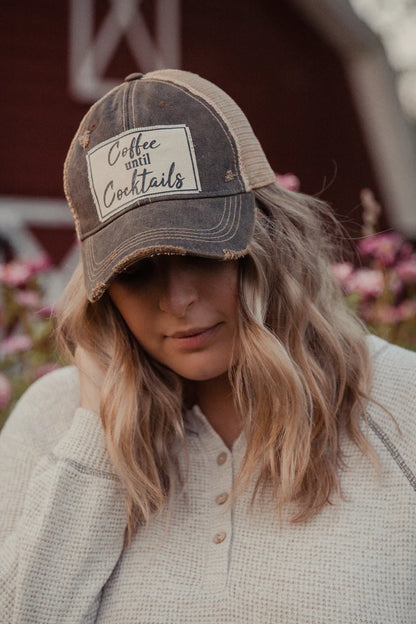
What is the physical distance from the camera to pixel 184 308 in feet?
5.59

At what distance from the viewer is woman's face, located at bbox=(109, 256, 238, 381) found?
5.59 ft

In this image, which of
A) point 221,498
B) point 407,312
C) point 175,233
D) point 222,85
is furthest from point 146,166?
point 222,85

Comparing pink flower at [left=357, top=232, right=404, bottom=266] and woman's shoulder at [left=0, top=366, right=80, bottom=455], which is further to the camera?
pink flower at [left=357, top=232, right=404, bottom=266]

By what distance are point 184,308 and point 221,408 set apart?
1.49 ft

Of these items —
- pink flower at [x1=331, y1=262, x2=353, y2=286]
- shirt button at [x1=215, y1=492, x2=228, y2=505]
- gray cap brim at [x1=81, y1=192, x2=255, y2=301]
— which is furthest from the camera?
pink flower at [x1=331, y1=262, x2=353, y2=286]

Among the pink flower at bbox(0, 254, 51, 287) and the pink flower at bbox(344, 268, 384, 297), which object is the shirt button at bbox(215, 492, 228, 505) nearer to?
the pink flower at bbox(344, 268, 384, 297)

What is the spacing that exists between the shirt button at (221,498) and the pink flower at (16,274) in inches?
58.6

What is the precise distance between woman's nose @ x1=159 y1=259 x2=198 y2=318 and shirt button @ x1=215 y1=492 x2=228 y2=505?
0.51 meters

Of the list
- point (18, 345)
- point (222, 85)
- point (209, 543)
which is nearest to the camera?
point (209, 543)

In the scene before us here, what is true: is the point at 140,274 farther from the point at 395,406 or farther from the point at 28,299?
the point at 28,299

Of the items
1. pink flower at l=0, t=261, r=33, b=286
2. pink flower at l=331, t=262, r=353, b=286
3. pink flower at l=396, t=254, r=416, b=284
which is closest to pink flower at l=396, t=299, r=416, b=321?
pink flower at l=396, t=254, r=416, b=284

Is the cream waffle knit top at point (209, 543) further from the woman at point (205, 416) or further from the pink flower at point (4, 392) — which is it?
the pink flower at point (4, 392)

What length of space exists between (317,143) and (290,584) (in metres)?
8.49

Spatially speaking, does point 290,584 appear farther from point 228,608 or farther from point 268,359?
point 268,359
